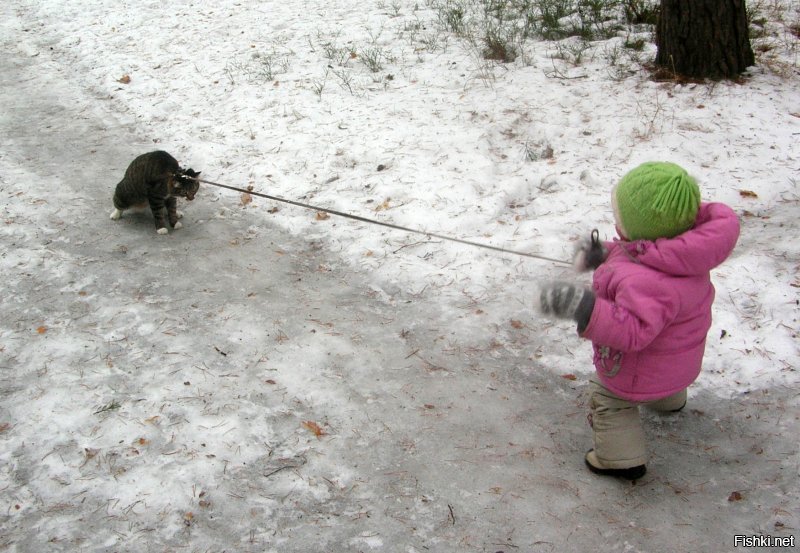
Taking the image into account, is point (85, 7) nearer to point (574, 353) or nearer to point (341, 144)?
point (341, 144)

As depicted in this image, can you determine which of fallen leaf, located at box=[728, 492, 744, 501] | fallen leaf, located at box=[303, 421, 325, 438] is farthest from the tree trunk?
fallen leaf, located at box=[303, 421, 325, 438]

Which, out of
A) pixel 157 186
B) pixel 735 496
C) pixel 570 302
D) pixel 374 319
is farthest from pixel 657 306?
pixel 157 186

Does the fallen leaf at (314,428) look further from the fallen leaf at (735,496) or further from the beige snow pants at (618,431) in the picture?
the fallen leaf at (735,496)

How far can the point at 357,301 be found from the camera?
17.3 feet

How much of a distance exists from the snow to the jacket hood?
4.33ft

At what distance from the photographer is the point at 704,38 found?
6934mm

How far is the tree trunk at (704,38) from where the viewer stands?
6766 millimetres

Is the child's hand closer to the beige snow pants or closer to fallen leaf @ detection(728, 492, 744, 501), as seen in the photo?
the beige snow pants

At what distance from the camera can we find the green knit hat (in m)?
2.97

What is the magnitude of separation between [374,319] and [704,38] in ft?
16.5

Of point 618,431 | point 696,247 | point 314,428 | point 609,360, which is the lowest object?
point 314,428

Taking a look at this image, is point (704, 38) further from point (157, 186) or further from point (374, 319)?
point (157, 186)

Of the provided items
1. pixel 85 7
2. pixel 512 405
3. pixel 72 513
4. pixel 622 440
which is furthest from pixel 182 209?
pixel 85 7

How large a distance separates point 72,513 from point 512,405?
8.83ft
